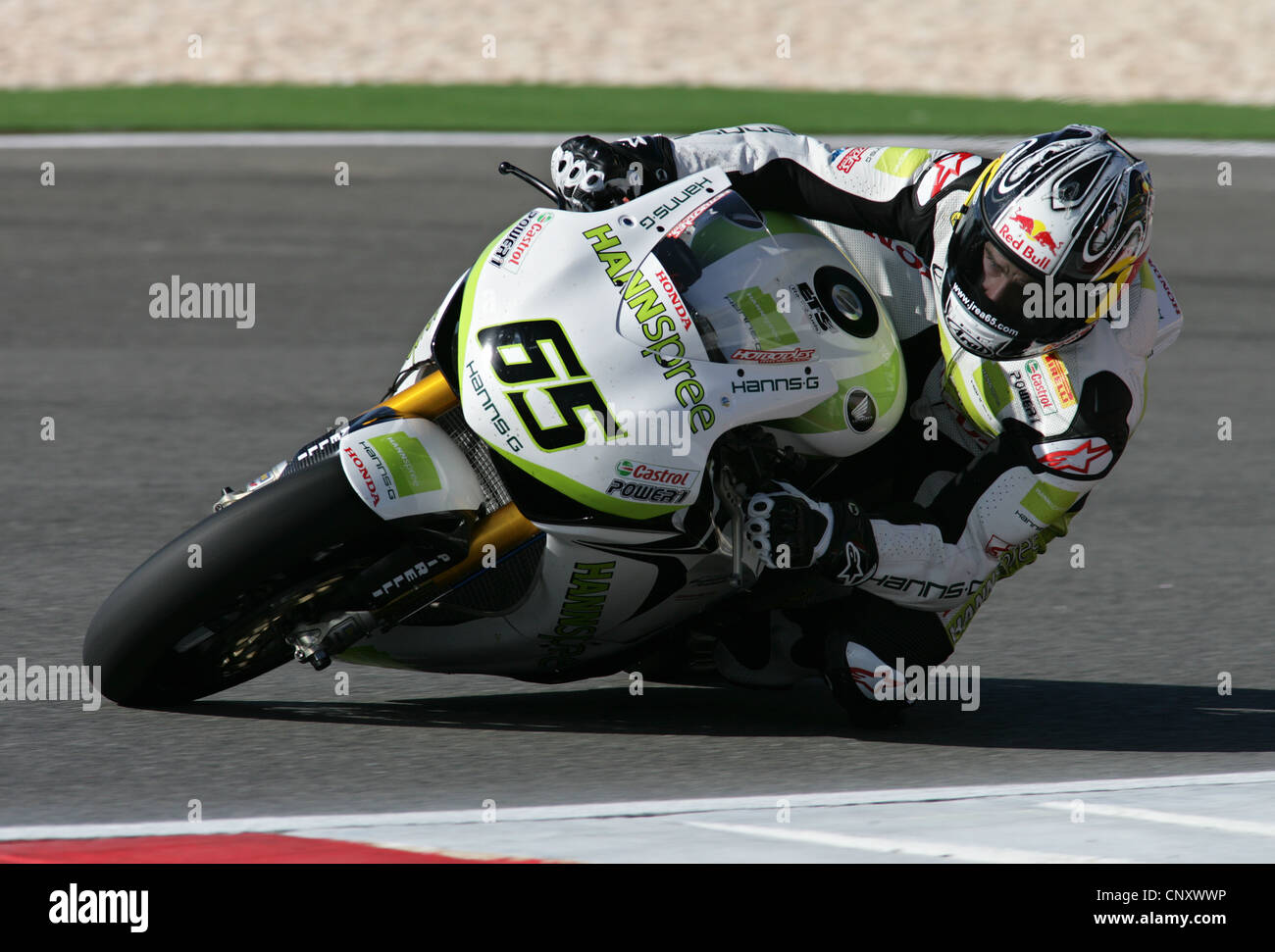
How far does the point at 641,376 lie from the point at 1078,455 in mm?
1098

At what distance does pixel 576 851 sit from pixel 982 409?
1660 millimetres

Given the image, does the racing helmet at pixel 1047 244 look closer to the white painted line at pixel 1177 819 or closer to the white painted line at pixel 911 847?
the white painted line at pixel 1177 819

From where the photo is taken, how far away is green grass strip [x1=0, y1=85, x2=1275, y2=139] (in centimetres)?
1828

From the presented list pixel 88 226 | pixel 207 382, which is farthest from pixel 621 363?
pixel 88 226

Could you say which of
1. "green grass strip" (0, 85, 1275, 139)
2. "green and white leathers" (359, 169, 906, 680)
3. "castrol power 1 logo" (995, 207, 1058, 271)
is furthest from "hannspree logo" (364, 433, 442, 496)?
"green grass strip" (0, 85, 1275, 139)

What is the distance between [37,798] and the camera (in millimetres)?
4684

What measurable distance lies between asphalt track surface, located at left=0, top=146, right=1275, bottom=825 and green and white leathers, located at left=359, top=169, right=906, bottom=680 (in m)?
0.36

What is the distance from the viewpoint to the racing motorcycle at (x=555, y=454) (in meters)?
4.68

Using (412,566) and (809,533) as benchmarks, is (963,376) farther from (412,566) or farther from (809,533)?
(412,566)

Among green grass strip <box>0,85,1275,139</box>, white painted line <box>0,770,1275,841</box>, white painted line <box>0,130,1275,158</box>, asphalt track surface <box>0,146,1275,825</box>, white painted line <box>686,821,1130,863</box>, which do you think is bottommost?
white painted line <box>686,821,1130,863</box>

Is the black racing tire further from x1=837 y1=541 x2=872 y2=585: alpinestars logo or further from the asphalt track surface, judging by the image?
x1=837 y1=541 x2=872 y2=585: alpinestars logo

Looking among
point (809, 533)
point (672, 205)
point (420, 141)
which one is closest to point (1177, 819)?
point (809, 533)

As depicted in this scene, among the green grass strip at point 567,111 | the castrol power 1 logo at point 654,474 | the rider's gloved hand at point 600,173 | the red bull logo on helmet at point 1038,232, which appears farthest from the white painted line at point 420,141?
the castrol power 1 logo at point 654,474
